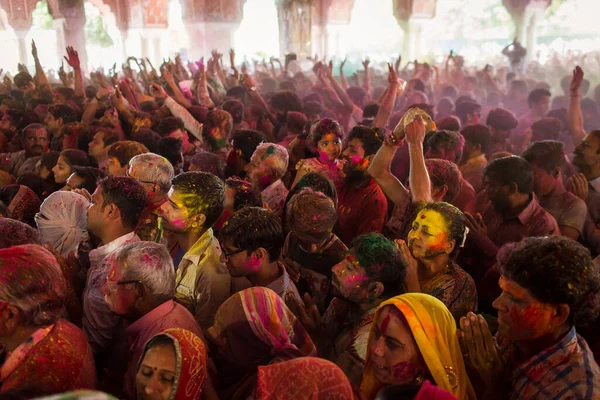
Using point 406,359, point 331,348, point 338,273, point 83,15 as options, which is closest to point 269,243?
point 338,273

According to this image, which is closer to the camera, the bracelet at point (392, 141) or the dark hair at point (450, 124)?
the bracelet at point (392, 141)

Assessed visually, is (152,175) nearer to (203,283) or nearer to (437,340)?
(203,283)

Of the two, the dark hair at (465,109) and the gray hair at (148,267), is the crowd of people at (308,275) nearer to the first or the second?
the gray hair at (148,267)

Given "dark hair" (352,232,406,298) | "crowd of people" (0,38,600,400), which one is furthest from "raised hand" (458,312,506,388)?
"dark hair" (352,232,406,298)

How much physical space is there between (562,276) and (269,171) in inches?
82.0

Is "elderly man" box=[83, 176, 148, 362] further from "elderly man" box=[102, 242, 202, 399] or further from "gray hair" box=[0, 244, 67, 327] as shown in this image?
"gray hair" box=[0, 244, 67, 327]

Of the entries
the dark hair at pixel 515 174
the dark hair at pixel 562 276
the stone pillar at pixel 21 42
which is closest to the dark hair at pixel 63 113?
the dark hair at pixel 515 174

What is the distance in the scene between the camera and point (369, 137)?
11.4 feet

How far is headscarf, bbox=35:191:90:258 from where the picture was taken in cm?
277

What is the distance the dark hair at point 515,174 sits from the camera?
9.11 ft

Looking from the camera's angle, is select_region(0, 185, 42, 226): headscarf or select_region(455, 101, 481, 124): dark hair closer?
select_region(0, 185, 42, 226): headscarf

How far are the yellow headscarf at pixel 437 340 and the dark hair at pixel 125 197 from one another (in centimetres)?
129

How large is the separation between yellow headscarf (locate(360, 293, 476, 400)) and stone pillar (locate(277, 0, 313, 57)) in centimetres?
1275

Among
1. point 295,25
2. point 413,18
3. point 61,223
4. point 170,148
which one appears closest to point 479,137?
point 170,148
